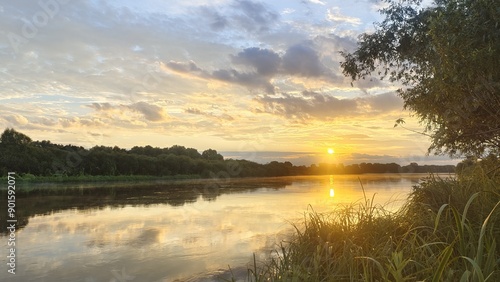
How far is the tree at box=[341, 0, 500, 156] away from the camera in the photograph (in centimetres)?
920

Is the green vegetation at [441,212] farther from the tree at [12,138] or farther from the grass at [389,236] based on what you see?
the tree at [12,138]

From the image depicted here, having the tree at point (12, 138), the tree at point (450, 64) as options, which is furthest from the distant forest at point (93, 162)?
the tree at point (450, 64)

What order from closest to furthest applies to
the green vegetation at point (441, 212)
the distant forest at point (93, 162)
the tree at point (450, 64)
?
the green vegetation at point (441, 212), the tree at point (450, 64), the distant forest at point (93, 162)

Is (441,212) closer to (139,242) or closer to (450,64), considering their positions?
(450,64)

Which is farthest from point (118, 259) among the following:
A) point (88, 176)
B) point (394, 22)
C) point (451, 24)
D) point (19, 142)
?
point (88, 176)

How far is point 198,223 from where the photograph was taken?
2256 centimetres

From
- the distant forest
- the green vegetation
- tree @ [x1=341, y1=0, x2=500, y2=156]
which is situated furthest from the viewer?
the distant forest

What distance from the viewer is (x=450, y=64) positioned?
9.88 meters

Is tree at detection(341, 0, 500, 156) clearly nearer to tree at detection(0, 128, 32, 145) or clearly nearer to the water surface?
the water surface

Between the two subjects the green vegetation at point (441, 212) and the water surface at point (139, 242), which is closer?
the green vegetation at point (441, 212)

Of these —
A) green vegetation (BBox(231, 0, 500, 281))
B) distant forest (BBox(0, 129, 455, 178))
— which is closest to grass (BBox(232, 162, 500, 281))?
green vegetation (BBox(231, 0, 500, 281))

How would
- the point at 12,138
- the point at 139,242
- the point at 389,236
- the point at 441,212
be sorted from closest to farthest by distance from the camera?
the point at 441,212
the point at 389,236
the point at 139,242
the point at 12,138

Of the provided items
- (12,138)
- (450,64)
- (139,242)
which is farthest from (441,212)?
(12,138)

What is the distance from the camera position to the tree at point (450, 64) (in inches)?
362
